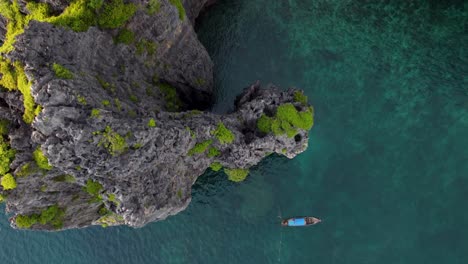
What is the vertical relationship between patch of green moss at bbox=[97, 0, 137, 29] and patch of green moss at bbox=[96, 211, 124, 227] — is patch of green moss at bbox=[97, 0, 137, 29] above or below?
above

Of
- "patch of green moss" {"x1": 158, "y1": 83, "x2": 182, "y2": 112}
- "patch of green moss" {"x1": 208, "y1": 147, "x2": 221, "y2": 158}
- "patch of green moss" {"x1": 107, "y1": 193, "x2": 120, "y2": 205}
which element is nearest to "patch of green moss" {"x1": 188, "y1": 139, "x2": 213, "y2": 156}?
"patch of green moss" {"x1": 208, "y1": 147, "x2": 221, "y2": 158}

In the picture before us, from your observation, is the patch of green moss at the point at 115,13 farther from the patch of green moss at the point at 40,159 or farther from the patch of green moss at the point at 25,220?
the patch of green moss at the point at 25,220

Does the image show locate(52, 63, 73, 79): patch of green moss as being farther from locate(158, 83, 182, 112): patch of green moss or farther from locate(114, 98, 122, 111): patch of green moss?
locate(158, 83, 182, 112): patch of green moss

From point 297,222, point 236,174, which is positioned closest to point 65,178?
point 236,174

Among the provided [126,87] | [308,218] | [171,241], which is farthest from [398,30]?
[171,241]

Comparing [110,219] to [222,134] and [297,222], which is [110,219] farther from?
[297,222]

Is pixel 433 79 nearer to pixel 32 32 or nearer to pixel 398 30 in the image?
pixel 398 30

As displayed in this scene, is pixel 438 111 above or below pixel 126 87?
above

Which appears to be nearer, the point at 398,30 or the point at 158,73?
the point at 158,73
